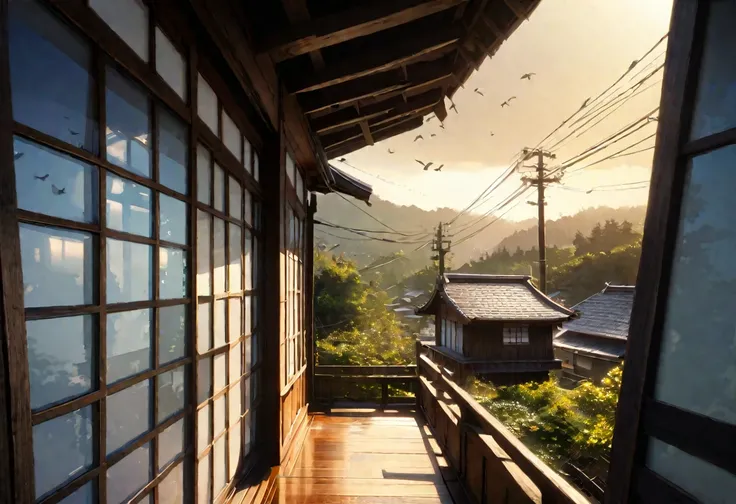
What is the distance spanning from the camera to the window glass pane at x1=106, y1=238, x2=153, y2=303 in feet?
5.52

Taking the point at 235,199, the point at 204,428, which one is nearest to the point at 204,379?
the point at 204,428

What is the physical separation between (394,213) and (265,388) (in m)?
124

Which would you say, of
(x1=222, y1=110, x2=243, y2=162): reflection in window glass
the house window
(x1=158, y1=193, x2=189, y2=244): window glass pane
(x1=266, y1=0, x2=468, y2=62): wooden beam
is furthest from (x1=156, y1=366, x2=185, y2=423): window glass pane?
the house window

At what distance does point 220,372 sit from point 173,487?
834 mm

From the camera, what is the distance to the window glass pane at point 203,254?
2.59 metres

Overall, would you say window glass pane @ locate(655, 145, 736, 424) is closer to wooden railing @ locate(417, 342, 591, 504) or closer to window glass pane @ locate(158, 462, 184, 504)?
wooden railing @ locate(417, 342, 591, 504)

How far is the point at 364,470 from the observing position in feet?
14.8

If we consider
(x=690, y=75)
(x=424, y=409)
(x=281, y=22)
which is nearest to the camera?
(x=690, y=75)

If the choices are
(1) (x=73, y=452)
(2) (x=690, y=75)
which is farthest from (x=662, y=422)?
(1) (x=73, y=452)

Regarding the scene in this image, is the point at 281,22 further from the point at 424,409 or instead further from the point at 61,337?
the point at 424,409

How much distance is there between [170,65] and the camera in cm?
222

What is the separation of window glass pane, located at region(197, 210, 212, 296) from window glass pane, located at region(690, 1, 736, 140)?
8.30 feet

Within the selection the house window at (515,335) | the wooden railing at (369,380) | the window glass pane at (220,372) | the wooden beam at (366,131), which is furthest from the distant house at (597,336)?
Result: the window glass pane at (220,372)

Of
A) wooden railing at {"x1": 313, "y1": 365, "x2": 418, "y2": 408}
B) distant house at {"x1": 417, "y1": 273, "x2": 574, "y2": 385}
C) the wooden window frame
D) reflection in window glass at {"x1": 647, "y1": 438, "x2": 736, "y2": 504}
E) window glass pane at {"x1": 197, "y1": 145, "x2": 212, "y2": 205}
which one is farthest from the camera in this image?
distant house at {"x1": 417, "y1": 273, "x2": 574, "y2": 385}
